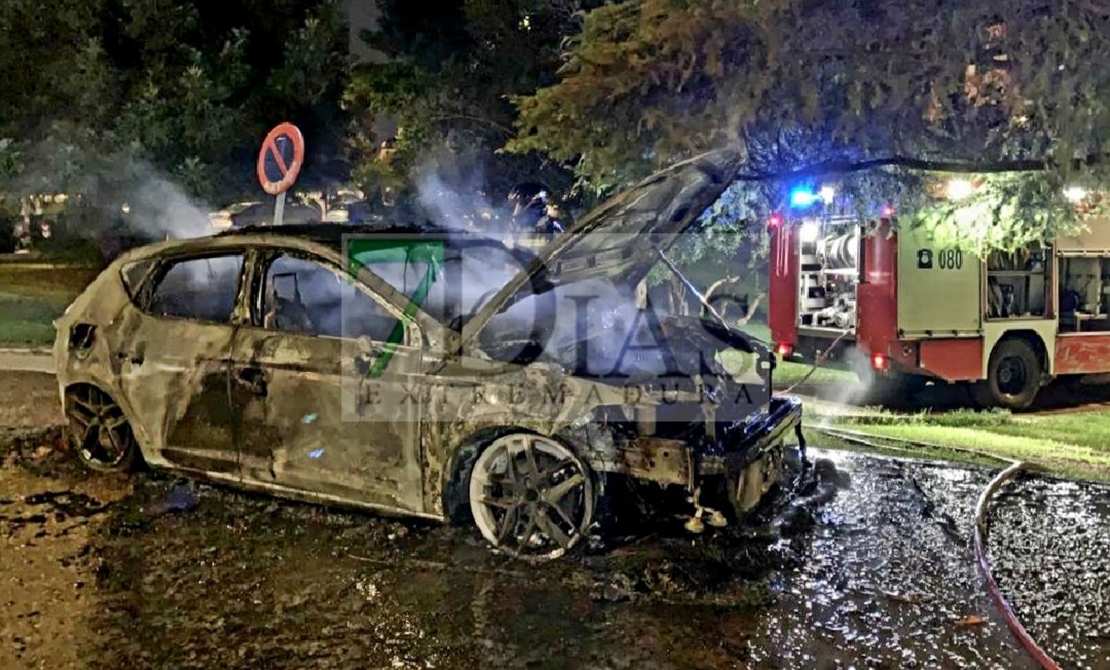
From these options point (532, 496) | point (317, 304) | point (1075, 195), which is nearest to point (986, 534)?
point (532, 496)

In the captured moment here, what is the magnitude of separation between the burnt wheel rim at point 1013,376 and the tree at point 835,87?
20.2ft

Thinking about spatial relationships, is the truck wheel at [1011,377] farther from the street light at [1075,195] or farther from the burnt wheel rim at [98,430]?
the burnt wheel rim at [98,430]

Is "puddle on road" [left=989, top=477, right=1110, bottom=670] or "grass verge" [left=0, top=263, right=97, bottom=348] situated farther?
"grass verge" [left=0, top=263, right=97, bottom=348]

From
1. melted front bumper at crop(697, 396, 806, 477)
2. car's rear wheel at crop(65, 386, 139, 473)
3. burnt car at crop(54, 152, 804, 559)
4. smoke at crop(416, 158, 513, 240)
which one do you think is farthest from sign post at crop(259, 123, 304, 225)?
smoke at crop(416, 158, 513, 240)

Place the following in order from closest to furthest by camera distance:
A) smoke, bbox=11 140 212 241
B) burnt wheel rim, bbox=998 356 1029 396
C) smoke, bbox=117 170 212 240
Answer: burnt wheel rim, bbox=998 356 1029 396 < smoke, bbox=11 140 212 241 < smoke, bbox=117 170 212 240

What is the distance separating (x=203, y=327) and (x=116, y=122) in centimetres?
846

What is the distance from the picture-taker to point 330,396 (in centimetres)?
511

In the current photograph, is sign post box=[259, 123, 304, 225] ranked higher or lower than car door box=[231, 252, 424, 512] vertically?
higher

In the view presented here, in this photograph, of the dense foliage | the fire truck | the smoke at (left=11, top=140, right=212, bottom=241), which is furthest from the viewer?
the dense foliage

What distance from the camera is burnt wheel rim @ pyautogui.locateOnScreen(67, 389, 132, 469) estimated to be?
20.6ft

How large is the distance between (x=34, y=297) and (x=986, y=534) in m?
19.8

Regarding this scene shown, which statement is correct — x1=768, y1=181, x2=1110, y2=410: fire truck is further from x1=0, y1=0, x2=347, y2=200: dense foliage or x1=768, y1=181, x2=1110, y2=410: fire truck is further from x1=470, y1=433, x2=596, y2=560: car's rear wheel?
x1=0, y1=0, x2=347, y2=200: dense foliage

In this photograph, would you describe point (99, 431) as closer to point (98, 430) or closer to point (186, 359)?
point (98, 430)

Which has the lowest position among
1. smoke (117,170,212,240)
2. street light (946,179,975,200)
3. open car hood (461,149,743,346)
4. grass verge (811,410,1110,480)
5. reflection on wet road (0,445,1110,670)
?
reflection on wet road (0,445,1110,670)
